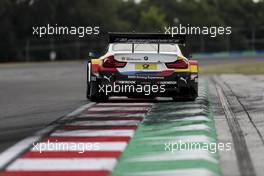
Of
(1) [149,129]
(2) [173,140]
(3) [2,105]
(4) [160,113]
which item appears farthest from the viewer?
(3) [2,105]

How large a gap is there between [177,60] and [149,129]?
379 cm

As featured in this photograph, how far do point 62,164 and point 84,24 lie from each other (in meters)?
73.2

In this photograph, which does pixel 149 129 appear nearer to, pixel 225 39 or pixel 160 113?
pixel 160 113

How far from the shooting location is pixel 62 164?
7.20 metres

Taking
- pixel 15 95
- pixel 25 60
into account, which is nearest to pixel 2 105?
pixel 15 95

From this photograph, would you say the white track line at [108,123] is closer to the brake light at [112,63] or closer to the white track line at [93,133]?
the white track line at [93,133]

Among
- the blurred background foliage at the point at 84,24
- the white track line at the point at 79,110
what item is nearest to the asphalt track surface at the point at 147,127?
the white track line at the point at 79,110

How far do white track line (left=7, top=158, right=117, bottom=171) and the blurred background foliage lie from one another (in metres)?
56.5

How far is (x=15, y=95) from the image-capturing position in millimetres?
18219

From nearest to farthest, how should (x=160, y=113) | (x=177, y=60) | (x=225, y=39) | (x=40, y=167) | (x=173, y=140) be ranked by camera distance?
(x=40, y=167) → (x=173, y=140) → (x=160, y=113) → (x=177, y=60) → (x=225, y=39)

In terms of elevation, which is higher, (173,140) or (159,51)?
(159,51)

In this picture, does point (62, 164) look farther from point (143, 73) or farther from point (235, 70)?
point (235, 70)

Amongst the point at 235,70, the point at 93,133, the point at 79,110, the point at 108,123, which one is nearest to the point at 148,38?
the point at 79,110

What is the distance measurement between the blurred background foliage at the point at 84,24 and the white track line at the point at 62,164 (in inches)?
2225
